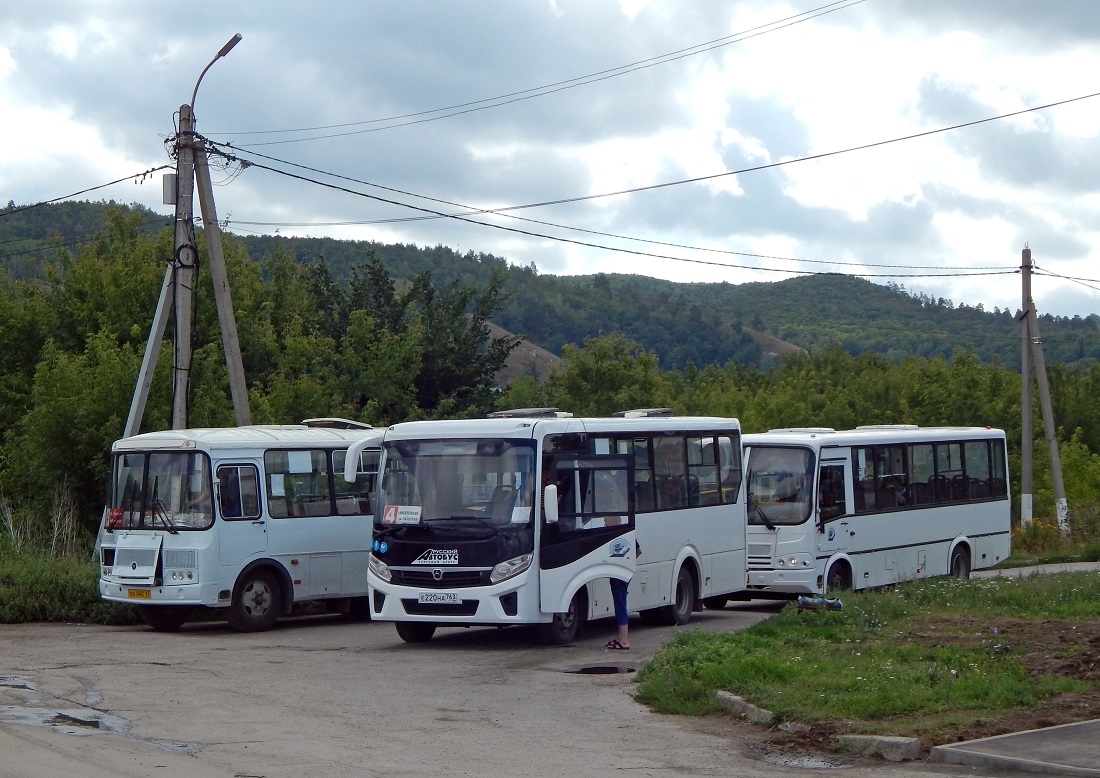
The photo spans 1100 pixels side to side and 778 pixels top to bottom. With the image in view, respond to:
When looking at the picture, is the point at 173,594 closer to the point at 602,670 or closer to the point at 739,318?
the point at 602,670

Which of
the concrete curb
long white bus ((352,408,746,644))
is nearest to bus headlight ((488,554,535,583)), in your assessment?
long white bus ((352,408,746,644))

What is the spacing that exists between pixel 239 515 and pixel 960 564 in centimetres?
1380

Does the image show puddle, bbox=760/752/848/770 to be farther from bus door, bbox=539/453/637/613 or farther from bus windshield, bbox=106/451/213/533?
bus windshield, bbox=106/451/213/533

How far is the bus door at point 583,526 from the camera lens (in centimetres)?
1575

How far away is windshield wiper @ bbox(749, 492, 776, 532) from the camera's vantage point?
2060 centimetres

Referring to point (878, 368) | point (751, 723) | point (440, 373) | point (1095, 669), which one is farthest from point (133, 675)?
point (878, 368)

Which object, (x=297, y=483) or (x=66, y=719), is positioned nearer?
(x=66, y=719)

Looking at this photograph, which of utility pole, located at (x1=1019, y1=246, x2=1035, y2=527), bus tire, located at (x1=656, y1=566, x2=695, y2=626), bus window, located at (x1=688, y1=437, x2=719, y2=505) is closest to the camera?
bus tire, located at (x1=656, y1=566, x2=695, y2=626)

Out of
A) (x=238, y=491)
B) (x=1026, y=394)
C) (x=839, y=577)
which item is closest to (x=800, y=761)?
(x=238, y=491)

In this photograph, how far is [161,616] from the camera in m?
18.5

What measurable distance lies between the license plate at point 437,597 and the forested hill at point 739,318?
100 metres

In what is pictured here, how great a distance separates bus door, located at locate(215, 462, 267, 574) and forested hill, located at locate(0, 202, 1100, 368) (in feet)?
319

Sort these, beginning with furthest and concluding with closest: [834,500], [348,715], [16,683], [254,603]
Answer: [834,500] → [254,603] → [16,683] → [348,715]

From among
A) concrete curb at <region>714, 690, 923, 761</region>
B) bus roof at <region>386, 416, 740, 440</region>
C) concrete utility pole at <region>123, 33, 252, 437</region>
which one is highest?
concrete utility pole at <region>123, 33, 252, 437</region>
